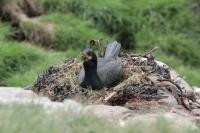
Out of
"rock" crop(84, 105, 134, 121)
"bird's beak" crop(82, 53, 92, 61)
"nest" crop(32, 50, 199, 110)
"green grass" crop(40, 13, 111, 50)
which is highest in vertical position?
"bird's beak" crop(82, 53, 92, 61)

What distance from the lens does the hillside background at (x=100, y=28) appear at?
10.9m

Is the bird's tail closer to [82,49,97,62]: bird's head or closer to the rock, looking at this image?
[82,49,97,62]: bird's head

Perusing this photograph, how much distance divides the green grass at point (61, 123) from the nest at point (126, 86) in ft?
5.30

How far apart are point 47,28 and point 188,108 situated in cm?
542

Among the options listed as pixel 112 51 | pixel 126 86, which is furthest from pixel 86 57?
pixel 112 51

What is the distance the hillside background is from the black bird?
318 cm

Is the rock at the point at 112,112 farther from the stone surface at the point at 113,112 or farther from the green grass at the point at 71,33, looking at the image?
the green grass at the point at 71,33

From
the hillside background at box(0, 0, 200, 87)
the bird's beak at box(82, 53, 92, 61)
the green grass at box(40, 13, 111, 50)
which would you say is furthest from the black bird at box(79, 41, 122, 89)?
the green grass at box(40, 13, 111, 50)

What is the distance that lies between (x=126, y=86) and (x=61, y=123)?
2.03 metres

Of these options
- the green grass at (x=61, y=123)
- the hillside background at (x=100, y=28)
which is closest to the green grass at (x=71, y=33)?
the hillside background at (x=100, y=28)

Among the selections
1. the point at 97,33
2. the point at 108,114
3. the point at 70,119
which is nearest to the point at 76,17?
the point at 97,33

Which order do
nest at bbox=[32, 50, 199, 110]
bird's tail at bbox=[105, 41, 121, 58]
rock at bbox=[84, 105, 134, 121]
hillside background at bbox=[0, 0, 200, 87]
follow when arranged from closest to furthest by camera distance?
rock at bbox=[84, 105, 134, 121]
nest at bbox=[32, 50, 199, 110]
bird's tail at bbox=[105, 41, 121, 58]
hillside background at bbox=[0, 0, 200, 87]

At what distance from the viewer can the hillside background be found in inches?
431

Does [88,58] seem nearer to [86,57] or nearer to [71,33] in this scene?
[86,57]
